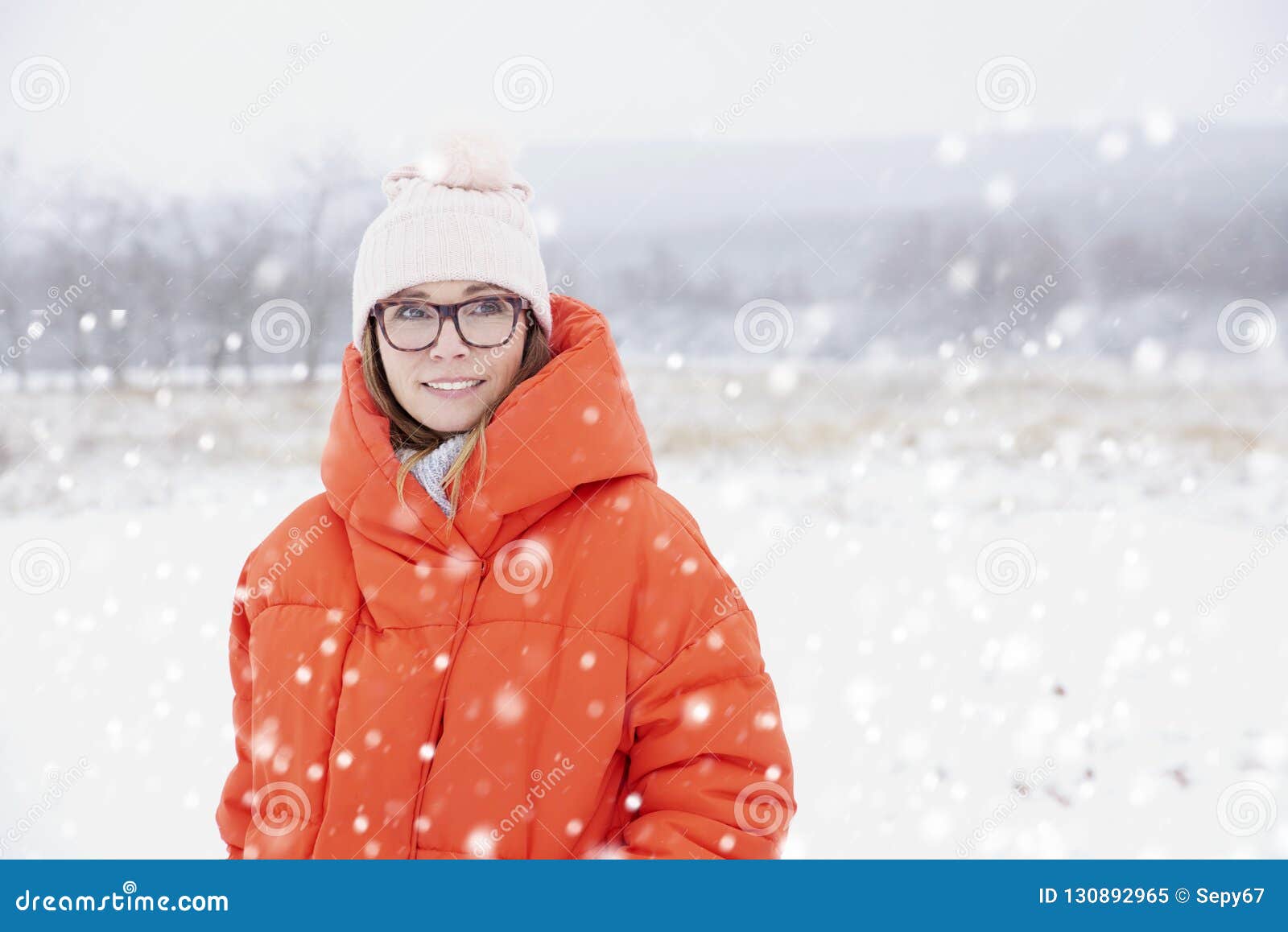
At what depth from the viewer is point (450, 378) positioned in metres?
1.48

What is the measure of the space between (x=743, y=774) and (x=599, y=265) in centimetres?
538

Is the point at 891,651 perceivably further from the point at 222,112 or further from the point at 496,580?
the point at 222,112

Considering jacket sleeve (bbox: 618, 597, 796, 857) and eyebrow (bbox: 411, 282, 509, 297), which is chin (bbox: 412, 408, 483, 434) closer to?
eyebrow (bbox: 411, 282, 509, 297)

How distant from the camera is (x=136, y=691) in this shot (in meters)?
3.79

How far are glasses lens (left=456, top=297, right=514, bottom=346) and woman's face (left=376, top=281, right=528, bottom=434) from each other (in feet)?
0.07

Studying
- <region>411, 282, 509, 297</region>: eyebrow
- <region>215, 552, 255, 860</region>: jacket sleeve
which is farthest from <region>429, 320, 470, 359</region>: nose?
<region>215, 552, 255, 860</region>: jacket sleeve

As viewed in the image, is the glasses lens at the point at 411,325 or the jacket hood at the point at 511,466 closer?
the jacket hood at the point at 511,466

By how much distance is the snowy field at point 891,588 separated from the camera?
3.25m

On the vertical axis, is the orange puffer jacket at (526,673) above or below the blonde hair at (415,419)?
below

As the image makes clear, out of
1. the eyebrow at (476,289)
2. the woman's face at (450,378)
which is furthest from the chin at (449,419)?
the eyebrow at (476,289)

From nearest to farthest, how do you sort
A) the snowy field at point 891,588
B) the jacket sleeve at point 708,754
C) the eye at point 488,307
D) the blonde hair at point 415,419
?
the jacket sleeve at point 708,754, the blonde hair at point 415,419, the eye at point 488,307, the snowy field at point 891,588

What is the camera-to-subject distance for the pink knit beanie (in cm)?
154

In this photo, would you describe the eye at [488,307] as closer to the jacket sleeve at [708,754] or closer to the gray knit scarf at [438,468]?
the gray knit scarf at [438,468]

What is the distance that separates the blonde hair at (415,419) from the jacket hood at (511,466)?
2cm
